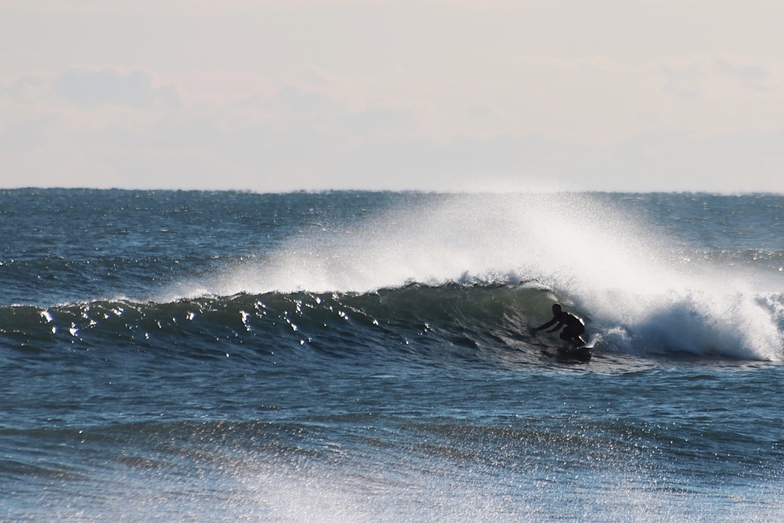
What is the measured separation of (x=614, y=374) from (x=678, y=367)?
1.37 m

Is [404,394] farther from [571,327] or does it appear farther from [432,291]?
[432,291]

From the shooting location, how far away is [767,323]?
16781 millimetres

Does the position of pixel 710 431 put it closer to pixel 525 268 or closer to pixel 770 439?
pixel 770 439

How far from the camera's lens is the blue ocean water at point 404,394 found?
8.40 meters

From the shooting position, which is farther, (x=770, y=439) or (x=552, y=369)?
(x=552, y=369)

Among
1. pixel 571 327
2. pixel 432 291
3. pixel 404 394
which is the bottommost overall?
pixel 404 394

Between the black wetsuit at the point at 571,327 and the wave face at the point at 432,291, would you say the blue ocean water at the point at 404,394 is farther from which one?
the black wetsuit at the point at 571,327

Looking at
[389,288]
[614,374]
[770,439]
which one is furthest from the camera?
[389,288]

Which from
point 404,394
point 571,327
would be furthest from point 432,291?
point 404,394

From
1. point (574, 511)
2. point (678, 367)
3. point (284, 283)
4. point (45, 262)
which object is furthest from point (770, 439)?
point (45, 262)

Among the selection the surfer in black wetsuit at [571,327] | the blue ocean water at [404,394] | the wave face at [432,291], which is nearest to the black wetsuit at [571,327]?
the surfer in black wetsuit at [571,327]

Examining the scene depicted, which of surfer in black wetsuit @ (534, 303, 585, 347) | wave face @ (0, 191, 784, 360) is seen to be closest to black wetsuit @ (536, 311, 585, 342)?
surfer in black wetsuit @ (534, 303, 585, 347)

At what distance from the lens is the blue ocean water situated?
840 cm

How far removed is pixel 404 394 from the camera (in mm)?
12109
